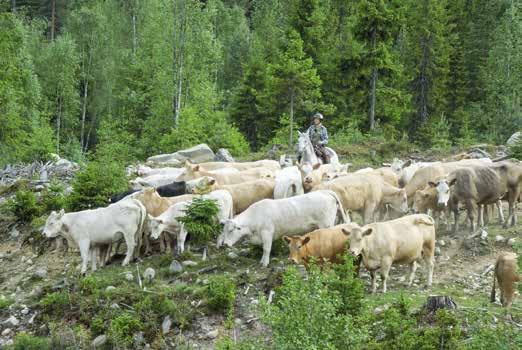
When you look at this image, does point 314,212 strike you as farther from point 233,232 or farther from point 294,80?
point 294,80

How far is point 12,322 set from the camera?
14227 mm

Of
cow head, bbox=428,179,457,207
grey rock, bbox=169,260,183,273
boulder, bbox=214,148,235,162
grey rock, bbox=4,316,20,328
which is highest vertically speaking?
cow head, bbox=428,179,457,207

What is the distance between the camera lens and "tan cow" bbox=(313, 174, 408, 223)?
17.4 metres

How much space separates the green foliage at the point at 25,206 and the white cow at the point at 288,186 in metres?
6.71

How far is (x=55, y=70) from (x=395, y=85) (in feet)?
75.8

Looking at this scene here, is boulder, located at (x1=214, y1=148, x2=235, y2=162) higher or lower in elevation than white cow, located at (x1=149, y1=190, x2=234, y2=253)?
lower

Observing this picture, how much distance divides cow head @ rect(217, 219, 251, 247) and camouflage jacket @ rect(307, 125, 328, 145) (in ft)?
28.1

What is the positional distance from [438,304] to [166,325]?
4.89m

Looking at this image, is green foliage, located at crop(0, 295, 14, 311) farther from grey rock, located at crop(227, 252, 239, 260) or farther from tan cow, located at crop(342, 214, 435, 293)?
tan cow, located at crop(342, 214, 435, 293)

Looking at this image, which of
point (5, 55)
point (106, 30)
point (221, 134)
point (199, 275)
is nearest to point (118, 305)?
point (199, 275)

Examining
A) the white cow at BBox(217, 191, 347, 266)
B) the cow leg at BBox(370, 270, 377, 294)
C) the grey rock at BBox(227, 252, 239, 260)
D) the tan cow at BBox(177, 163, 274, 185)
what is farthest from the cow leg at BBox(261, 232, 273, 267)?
the tan cow at BBox(177, 163, 274, 185)

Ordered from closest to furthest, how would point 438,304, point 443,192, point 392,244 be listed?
point 438,304
point 392,244
point 443,192

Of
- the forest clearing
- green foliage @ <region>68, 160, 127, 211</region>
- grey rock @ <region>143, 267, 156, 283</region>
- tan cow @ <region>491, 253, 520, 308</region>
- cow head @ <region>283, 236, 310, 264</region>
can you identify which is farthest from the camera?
green foliage @ <region>68, 160, 127, 211</region>

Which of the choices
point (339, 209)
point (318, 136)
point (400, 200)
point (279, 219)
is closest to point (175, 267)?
point (279, 219)
